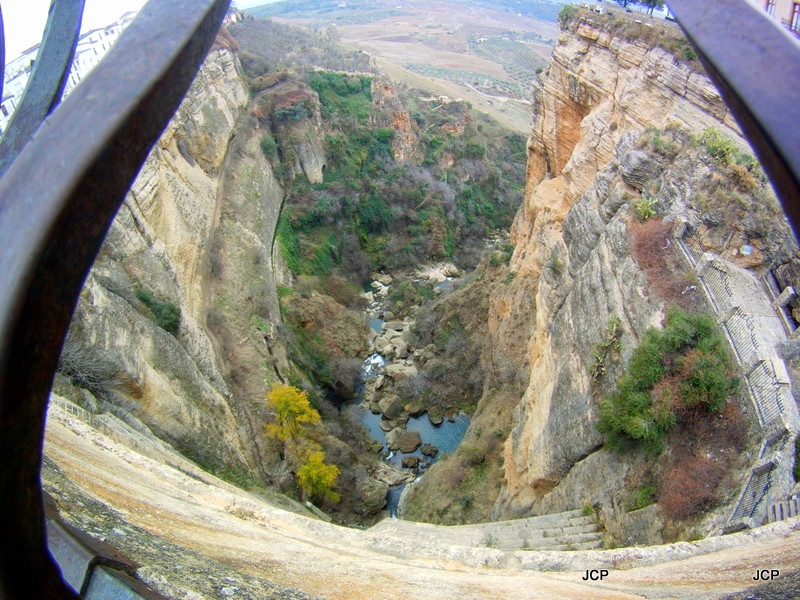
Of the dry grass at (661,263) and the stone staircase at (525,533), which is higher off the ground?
the dry grass at (661,263)

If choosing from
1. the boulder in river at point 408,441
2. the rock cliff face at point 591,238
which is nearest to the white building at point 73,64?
the rock cliff face at point 591,238

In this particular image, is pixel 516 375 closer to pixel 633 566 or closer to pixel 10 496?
pixel 633 566

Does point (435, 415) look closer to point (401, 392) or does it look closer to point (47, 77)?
point (401, 392)

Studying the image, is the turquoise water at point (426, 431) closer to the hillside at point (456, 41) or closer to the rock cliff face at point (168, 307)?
the rock cliff face at point (168, 307)

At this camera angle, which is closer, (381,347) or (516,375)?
(516,375)

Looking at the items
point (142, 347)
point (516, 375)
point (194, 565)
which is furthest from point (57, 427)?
point (516, 375)
